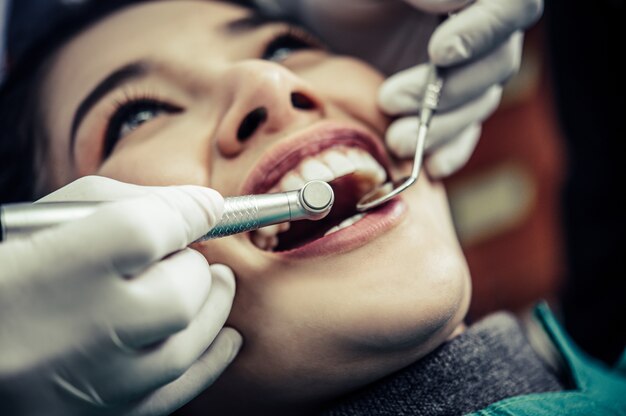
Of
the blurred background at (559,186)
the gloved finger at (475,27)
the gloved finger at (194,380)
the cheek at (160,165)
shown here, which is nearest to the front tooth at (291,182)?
the cheek at (160,165)

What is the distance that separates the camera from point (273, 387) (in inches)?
29.0

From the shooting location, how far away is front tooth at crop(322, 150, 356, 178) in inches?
31.1

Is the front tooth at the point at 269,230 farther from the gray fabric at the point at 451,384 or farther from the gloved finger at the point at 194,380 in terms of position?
the gray fabric at the point at 451,384

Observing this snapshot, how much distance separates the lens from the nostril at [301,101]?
830 mm

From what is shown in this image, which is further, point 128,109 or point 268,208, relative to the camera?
point 128,109

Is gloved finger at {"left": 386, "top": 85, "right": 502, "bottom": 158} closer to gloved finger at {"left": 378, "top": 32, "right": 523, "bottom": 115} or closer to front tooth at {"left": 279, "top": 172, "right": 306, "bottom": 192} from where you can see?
gloved finger at {"left": 378, "top": 32, "right": 523, "bottom": 115}

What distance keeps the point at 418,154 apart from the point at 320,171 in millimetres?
159

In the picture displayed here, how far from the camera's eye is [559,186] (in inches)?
73.6

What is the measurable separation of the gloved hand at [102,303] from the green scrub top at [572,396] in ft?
1.39

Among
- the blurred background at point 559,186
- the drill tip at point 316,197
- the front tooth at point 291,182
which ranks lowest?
the blurred background at point 559,186

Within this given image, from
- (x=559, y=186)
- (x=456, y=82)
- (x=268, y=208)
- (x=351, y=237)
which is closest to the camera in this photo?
(x=268, y=208)

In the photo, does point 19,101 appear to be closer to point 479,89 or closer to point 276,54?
point 276,54

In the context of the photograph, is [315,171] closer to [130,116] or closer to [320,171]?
[320,171]

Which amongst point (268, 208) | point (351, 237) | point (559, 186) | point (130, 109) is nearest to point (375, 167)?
point (351, 237)
